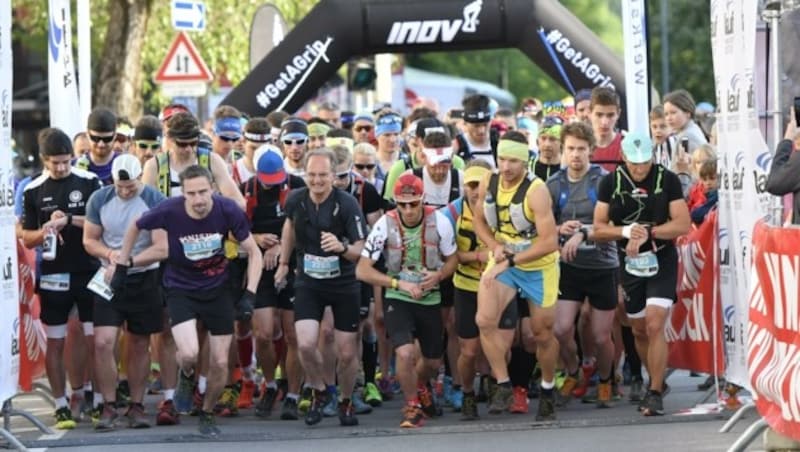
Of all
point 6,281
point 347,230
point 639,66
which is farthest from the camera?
point 639,66

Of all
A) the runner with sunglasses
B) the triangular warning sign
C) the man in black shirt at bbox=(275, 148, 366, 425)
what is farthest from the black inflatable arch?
the man in black shirt at bbox=(275, 148, 366, 425)

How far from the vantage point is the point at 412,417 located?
1436cm

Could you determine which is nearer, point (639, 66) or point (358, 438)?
point (358, 438)

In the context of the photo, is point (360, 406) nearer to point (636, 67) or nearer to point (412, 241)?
point (412, 241)

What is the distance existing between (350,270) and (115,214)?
1737 millimetres

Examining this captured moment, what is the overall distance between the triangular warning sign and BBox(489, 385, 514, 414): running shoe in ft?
34.4

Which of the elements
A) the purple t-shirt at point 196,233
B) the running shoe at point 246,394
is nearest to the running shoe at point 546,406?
the purple t-shirt at point 196,233

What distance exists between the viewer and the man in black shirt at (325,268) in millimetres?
14469

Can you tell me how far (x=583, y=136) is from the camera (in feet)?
49.0

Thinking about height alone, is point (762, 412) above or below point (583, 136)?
A: below

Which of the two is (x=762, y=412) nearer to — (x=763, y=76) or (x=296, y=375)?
(x=763, y=76)

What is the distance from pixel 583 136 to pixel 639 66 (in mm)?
3102

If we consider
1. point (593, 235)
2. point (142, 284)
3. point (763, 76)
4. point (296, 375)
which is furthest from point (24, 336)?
point (763, 76)

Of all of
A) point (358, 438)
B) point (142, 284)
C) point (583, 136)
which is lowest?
point (358, 438)
